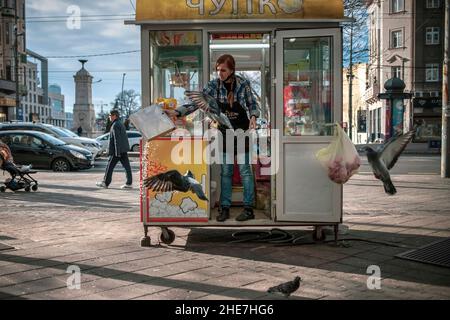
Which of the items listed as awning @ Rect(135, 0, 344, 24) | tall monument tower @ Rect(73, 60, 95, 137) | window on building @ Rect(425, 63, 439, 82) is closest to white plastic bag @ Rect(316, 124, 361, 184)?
awning @ Rect(135, 0, 344, 24)

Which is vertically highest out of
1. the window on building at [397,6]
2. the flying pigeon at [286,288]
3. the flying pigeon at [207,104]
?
the window on building at [397,6]

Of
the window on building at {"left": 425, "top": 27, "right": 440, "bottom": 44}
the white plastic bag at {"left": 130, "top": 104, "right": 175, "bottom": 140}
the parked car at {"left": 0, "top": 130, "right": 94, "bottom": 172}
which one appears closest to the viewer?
the white plastic bag at {"left": 130, "top": 104, "right": 175, "bottom": 140}

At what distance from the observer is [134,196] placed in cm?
1089

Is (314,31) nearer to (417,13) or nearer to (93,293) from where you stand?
(93,293)

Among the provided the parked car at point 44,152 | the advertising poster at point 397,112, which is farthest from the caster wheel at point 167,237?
Answer: the advertising poster at point 397,112

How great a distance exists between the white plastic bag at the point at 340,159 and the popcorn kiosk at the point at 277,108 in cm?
16

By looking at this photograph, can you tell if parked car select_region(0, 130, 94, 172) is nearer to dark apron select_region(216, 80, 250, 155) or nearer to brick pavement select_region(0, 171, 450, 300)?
brick pavement select_region(0, 171, 450, 300)

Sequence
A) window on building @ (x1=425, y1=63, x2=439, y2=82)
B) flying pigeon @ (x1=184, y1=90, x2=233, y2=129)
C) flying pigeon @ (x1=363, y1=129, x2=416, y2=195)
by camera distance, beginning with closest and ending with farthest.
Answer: flying pigeon @ (x1=363, y1=129, x2=416, y2=195)
flying pigeon @ (x1=184, y1=90, x2=233, y2=129)
window on building @ (x1=425, y1=63, x2=439, y2=82)

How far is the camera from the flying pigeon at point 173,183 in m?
5.69

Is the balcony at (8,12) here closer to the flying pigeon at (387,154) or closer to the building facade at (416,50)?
the building facade at (416,50)

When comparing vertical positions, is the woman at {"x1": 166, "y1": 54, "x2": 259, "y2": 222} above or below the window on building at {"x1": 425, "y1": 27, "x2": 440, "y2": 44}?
below

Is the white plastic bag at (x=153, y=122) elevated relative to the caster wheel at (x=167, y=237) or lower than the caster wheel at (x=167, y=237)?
elevated

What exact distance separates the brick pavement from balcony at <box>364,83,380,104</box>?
153ft

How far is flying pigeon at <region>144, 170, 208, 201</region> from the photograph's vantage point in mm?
5688
